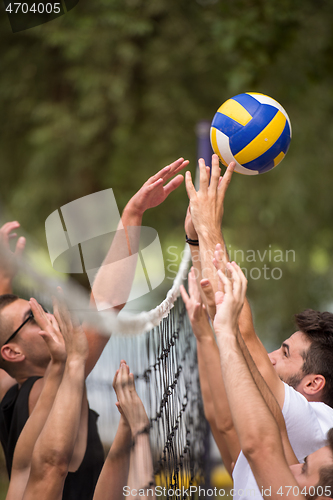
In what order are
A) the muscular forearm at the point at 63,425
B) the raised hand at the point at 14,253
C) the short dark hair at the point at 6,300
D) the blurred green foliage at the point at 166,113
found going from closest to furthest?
the muscular forearm at the point at 63,425
the short dark hair at the point at 6,300
the raised hand at the point at 14,253
the blurred green foliage at the point at 166,113

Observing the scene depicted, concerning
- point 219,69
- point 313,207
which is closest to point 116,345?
point 313,207

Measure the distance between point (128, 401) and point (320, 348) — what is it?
0.89 meters

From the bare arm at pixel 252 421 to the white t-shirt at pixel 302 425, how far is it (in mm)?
360

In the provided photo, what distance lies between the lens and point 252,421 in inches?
57.3

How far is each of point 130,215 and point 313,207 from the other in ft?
15.5

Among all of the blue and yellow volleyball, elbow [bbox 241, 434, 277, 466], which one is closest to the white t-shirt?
elbow [bbox 241, 434, 277, 466]

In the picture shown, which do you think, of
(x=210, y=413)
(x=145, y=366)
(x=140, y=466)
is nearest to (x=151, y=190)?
(x=145, y=366)

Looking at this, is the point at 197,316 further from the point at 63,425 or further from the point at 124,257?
the point at 63,425

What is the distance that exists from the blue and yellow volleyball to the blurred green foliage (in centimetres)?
361

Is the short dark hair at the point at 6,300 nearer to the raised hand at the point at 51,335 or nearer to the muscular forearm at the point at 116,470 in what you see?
the raised hand at the point at 51,335

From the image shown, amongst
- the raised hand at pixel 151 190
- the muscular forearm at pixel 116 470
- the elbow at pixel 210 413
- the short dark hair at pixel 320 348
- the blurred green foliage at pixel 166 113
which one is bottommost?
the muscular forearm at pixel 116 470

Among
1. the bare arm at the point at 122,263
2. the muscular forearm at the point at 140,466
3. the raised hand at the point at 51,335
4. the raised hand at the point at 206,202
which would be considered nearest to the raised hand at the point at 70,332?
the raised hand at the point at 51,335

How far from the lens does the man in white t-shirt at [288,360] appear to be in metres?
1.89

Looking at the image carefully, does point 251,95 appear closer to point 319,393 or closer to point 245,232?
point 319,393
